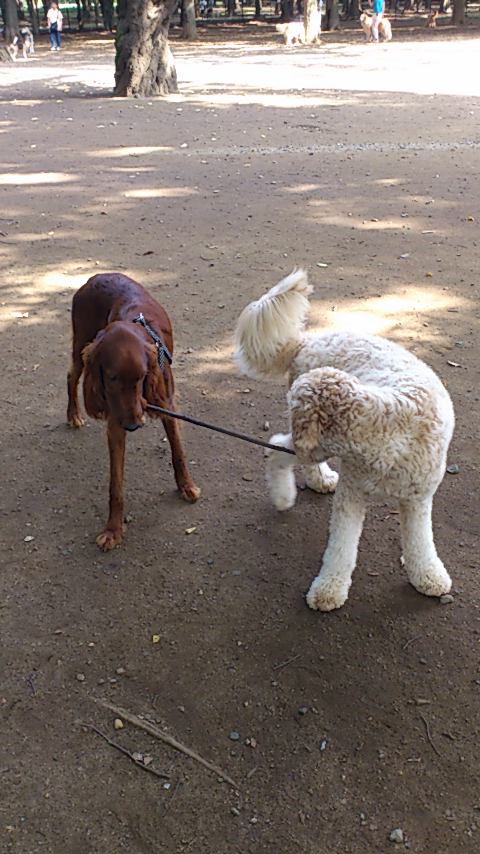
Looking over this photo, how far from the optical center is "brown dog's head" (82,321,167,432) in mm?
3006

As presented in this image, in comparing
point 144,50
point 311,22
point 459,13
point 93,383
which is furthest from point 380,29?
point 93,383

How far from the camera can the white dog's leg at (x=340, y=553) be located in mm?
2980

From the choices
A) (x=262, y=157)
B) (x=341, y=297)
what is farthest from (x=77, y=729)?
(x=262, y=157)

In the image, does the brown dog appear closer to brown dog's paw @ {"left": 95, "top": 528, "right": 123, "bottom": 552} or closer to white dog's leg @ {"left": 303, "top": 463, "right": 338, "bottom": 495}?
brown dog's paw @ {"left": 95, "top": 528, "right": 123, "bottom": 552}

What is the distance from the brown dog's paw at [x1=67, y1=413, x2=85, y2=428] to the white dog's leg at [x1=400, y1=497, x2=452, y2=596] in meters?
2.18

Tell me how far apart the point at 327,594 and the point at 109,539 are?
1085 mm

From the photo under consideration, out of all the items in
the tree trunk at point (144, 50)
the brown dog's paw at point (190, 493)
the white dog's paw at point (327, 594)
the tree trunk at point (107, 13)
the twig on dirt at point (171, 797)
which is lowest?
the twig on dirt at point (171, 797)

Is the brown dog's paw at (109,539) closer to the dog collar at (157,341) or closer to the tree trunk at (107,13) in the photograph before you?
the dog collar at (157,341)

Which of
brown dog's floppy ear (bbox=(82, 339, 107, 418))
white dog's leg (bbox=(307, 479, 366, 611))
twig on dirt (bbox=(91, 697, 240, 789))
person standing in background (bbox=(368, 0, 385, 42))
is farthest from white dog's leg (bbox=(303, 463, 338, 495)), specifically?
person standing in background (bbox=(368, 0, 385, 42))

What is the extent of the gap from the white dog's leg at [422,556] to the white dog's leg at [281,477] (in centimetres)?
65

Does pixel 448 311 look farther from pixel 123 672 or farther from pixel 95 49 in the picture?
pixel 95 49

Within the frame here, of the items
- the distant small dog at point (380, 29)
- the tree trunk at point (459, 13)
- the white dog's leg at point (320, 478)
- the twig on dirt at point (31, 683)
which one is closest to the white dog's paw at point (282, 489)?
the white dog's leg at point (320, 478)

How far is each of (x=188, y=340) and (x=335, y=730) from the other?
Answer: 339 centimetres

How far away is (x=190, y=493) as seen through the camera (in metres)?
3.82
